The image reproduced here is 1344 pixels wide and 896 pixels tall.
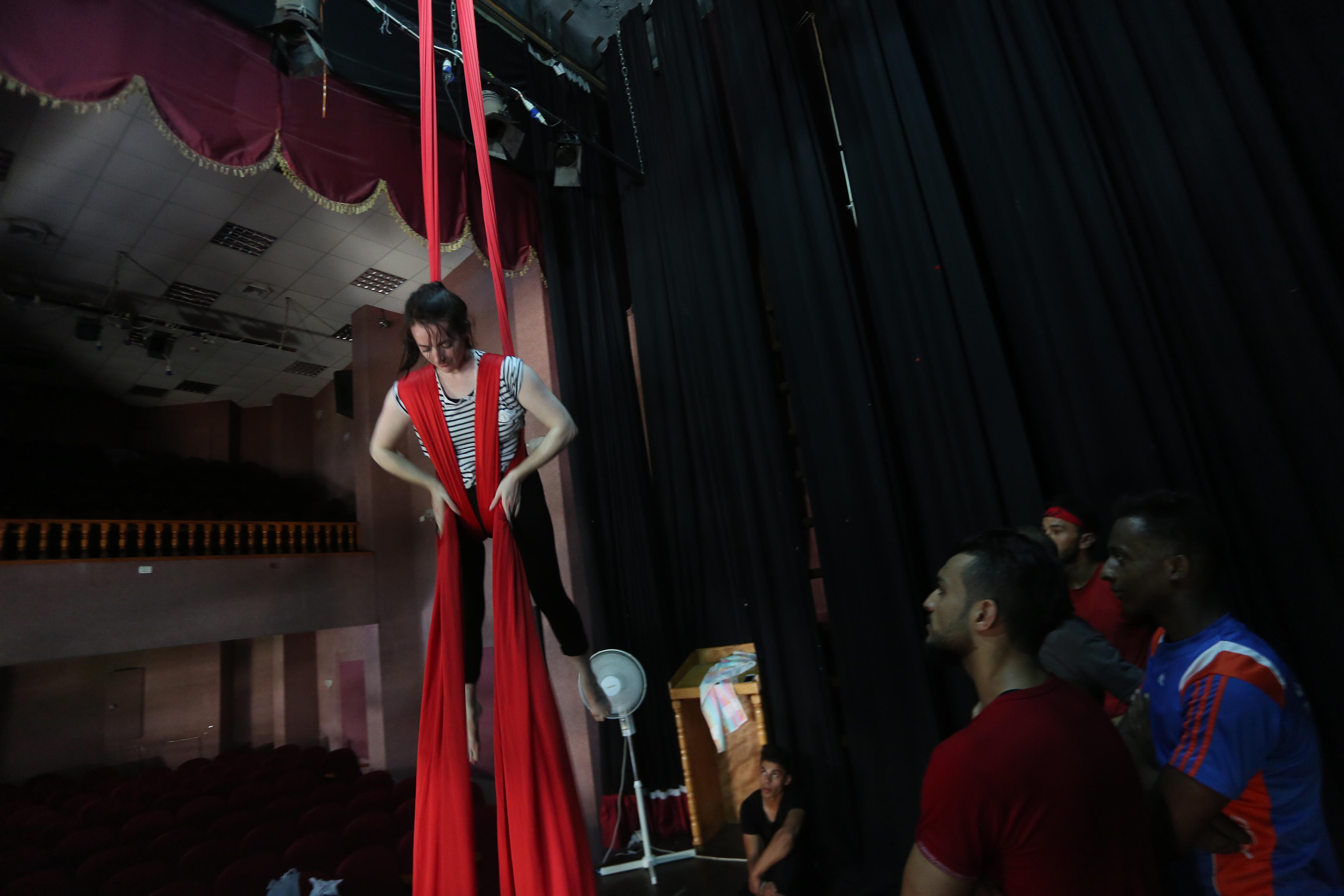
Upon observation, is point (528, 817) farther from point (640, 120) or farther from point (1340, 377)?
point (640, 120)

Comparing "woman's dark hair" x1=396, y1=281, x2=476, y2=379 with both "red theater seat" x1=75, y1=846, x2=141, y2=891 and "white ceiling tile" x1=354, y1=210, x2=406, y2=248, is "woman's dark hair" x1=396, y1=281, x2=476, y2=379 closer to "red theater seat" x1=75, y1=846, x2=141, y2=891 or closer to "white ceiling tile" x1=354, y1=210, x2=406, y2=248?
"red theater seat" x1=75, y1=846, x2=141, y2=891

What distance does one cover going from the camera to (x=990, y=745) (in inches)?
40.6

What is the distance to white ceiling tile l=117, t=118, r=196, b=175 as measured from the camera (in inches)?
213

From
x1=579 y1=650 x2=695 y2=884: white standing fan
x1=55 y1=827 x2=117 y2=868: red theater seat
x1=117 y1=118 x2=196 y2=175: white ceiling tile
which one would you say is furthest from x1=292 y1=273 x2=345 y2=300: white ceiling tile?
x1=579 y1=650 x2=695 y2=884: white standing fan

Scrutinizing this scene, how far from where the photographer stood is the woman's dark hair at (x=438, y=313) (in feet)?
6.31

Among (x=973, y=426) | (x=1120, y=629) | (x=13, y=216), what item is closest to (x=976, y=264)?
(x=973, y=426)

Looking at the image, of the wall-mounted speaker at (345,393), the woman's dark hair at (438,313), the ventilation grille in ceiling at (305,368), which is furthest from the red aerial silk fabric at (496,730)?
the ventilation grille in ceiling at (305,368)

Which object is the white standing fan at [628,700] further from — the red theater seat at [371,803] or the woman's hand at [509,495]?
the red theater seat at [371,803]

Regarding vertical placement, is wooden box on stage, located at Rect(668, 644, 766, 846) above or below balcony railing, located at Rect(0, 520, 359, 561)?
below

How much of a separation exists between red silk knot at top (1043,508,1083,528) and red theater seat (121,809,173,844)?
242 inches

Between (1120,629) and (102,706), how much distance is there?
13179mm

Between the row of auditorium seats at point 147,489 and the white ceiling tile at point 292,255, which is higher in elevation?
the white ceiling tile at point 292,255

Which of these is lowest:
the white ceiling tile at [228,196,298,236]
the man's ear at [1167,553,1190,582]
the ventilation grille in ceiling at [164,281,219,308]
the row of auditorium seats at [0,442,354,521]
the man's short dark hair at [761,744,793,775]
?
the man's short dark hair at [761,744,793,775]

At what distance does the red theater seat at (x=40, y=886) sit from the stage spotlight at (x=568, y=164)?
5.21 meters
